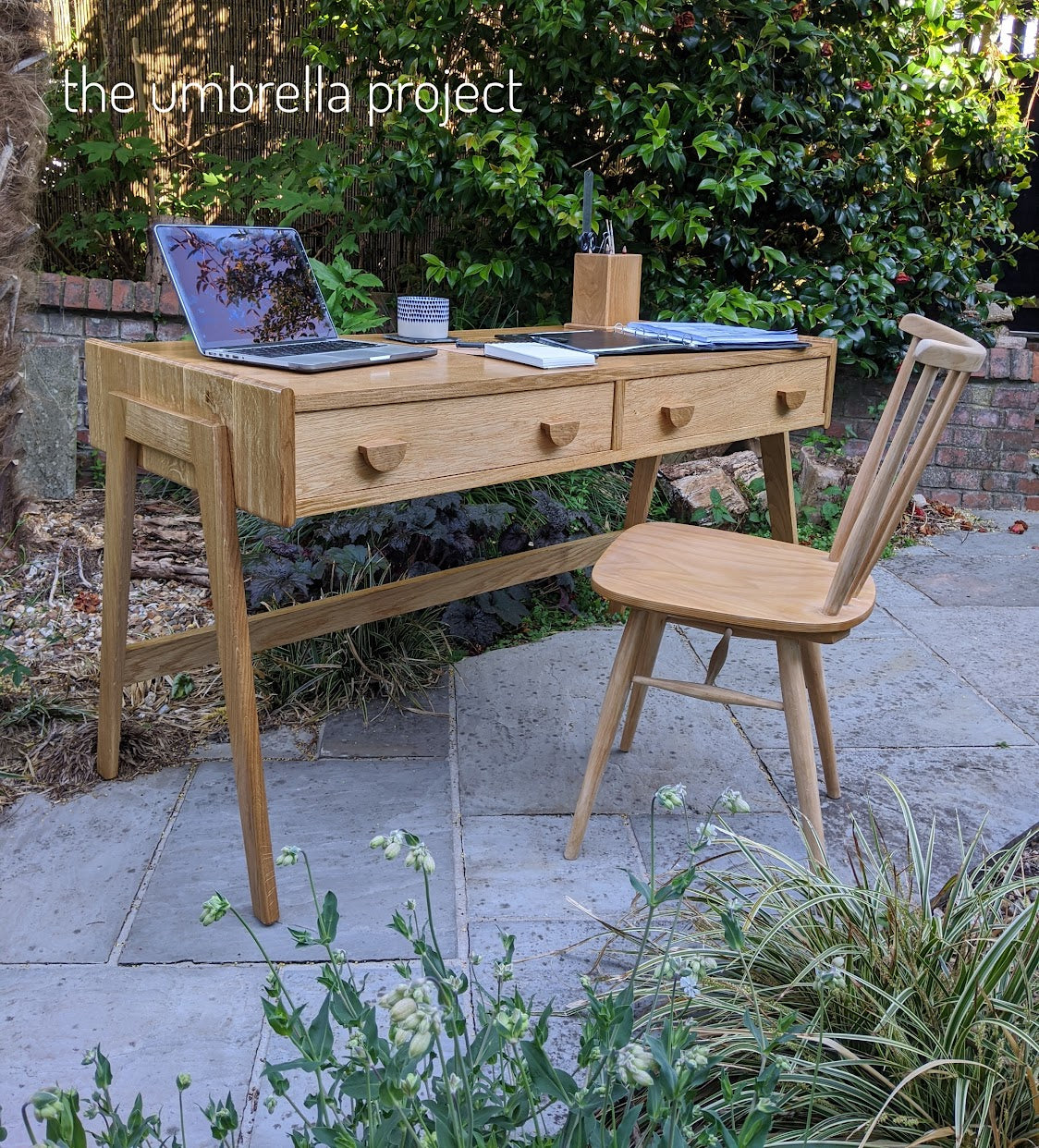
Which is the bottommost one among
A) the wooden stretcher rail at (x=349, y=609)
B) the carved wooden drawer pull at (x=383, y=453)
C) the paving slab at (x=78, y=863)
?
the paving slab at (x=78, y=863)

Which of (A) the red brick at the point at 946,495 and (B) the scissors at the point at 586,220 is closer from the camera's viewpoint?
(B) the scissors at the point at 586,220

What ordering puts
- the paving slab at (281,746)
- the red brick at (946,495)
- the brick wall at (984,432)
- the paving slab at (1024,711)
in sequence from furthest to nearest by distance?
the red brick at (946,495) < the brick wall at (984,432) < the paving slab at (1024,711) < the paving slab at (281,746)

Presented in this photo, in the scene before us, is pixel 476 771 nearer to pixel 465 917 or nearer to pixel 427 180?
pixel 465 917

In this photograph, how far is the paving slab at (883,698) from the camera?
2.63m

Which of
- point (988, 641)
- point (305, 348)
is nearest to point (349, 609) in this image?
point (305, 348)

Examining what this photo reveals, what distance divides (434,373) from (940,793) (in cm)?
138

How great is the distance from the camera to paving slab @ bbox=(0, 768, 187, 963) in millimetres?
1829

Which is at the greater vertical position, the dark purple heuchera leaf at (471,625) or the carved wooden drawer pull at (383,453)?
the carved wooden drawer pull at (383,453)

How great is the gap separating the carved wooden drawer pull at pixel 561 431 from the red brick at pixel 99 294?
2915 millimetres

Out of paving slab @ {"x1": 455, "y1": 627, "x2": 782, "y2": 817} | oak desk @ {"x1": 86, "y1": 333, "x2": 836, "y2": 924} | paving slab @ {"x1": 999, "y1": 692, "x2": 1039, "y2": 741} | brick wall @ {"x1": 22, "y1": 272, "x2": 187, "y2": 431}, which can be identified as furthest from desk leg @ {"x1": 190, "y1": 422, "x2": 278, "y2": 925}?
brick wall @ {"x1": 22, "y1": 272, "x2": 187, "y2": 431}

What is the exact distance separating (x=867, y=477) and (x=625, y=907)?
3.05 feet

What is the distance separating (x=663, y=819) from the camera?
2.27 metres

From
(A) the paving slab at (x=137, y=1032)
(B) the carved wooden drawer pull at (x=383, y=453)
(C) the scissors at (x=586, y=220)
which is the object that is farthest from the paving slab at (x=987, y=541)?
(A) the paving slab at (x=137, y=1032)

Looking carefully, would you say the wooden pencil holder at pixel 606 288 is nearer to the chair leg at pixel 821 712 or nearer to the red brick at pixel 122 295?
the chair leg at pixel 821 712
